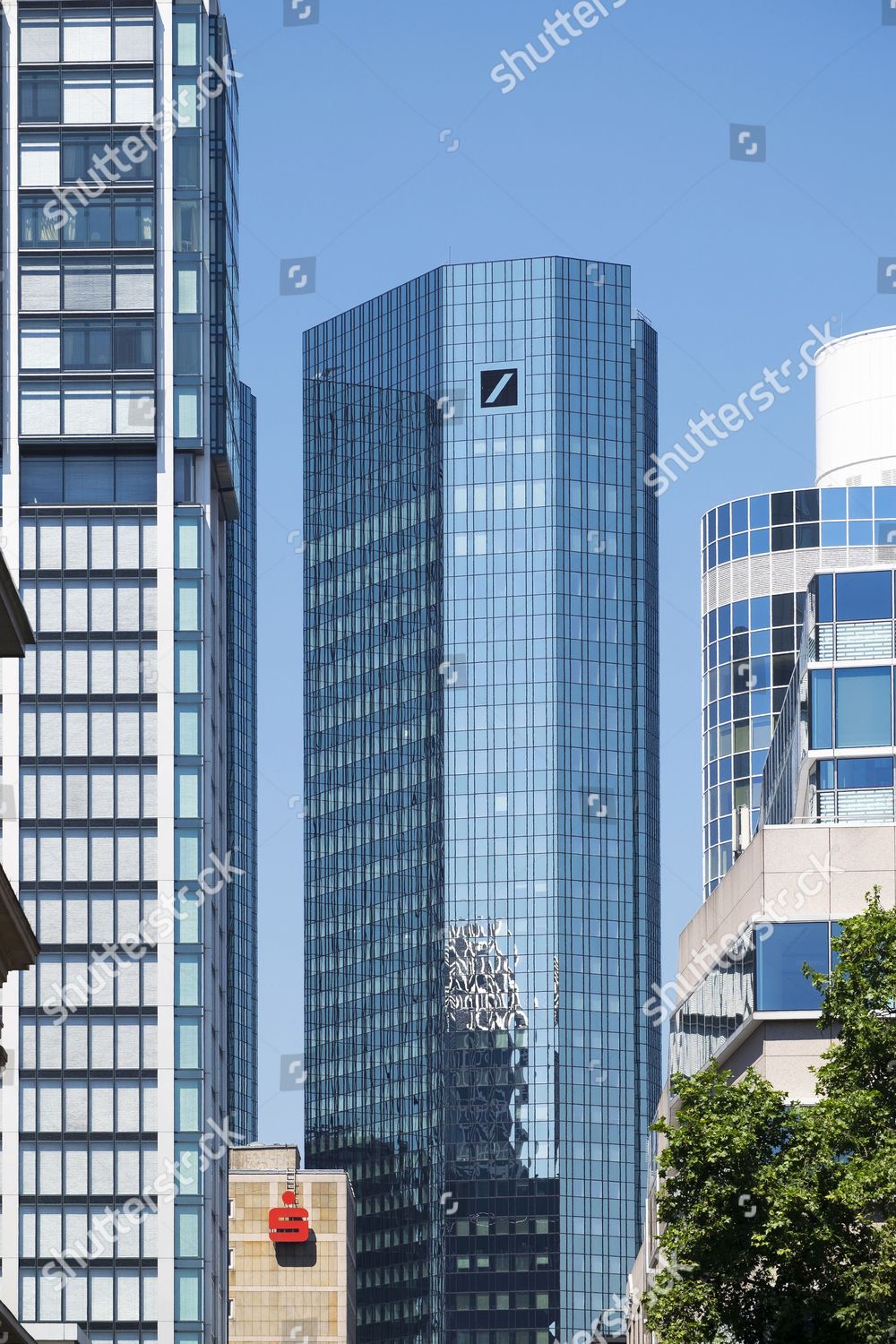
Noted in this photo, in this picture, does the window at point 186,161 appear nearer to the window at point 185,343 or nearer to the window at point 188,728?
the window at point 185,343

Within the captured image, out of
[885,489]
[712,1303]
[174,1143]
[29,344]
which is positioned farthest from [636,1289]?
[712,1303]

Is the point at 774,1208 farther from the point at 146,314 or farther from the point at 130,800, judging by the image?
the point at 146,314

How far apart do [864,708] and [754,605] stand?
225ft

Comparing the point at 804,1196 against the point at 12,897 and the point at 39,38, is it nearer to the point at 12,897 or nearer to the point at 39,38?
the point at 12,897

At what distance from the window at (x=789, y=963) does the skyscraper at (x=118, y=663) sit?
1768 inches

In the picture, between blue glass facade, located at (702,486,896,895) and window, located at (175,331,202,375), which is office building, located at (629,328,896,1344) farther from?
window, located at (175,331,202,375)

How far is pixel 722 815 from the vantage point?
152m

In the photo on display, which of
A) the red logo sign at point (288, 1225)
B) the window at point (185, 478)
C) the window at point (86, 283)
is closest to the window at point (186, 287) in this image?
the window at point (86, 283)

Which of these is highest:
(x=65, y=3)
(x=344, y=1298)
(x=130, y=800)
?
(x=65, y=3)

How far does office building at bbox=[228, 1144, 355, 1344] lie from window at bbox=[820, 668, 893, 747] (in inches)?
4722

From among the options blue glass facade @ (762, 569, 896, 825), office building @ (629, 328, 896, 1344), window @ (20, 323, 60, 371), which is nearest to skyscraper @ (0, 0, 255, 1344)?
window @ (20, 323, 60, 371)

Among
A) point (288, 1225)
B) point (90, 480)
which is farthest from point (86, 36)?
point (288, 1225)

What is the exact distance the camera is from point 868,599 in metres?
83.1

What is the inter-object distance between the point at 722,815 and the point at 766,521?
17.9m
